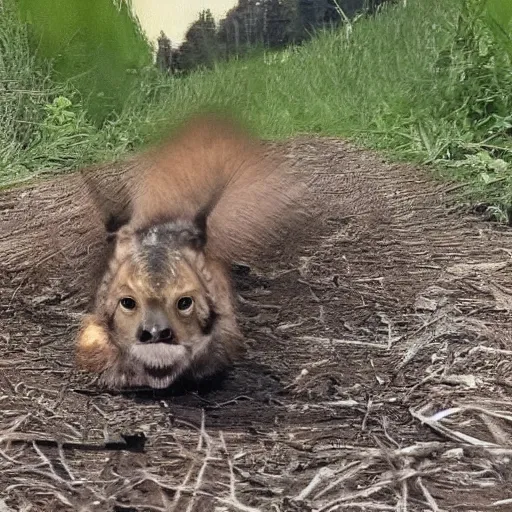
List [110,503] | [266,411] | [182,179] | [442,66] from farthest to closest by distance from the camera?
[442,66] → [182,179] → [266,411] → [110,503]

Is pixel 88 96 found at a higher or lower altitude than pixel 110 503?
higher

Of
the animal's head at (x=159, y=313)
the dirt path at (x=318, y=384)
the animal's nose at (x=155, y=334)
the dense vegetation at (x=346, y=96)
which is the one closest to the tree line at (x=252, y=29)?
the dense vegetation at (x=346, y=96)

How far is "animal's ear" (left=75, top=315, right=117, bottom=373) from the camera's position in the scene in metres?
0.91

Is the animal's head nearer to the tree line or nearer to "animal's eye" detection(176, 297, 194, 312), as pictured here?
"animal's eye" detection(176, 297, 194, 312)

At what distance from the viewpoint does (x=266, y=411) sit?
2.90 feet

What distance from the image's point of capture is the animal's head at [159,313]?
85 centimetres

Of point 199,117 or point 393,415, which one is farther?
point 199,117

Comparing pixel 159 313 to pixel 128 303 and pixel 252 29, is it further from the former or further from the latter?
pixel 252 29

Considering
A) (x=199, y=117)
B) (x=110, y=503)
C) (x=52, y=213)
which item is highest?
(x=199, y=117)

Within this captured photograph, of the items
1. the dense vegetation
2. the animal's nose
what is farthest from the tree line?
the animal's nose

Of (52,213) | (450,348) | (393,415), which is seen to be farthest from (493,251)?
(52,213)

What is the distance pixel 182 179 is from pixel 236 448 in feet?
1.07

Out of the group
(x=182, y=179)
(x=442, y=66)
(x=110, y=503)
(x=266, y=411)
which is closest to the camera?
(x=110, y=503)

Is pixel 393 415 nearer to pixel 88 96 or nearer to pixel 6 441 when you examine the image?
pixel 6 441
